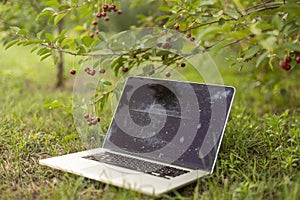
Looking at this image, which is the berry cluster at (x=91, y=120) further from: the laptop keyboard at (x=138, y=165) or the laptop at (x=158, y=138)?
the laptop keyboard at (x=138, y=165)

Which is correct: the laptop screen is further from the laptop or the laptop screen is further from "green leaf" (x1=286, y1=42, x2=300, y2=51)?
"green leaf" (x1=286, y1=42, x2=300, y2=51)

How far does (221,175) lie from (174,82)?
500mm

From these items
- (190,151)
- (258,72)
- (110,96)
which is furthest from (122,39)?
(258,72)

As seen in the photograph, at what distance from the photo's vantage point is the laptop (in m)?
1.46

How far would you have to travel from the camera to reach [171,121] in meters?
1.73

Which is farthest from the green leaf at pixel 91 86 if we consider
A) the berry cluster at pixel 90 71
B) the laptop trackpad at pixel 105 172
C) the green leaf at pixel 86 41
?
the laptop trackpad at pixel 105 172

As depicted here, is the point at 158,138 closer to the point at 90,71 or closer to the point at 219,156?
the point at 219,156

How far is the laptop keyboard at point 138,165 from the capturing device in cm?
148

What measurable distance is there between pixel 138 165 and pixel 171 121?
10.1 inches

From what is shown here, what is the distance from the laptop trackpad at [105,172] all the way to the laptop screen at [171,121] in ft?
0.62

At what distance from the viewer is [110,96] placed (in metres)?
2.01

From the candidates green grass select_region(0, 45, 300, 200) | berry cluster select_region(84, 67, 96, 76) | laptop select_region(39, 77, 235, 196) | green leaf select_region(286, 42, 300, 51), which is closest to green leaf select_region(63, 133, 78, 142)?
green grass select_region(0, 45, 300, 200)

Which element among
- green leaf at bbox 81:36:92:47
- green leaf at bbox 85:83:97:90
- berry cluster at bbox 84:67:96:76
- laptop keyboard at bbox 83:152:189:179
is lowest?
laptop keyboard at bbox 83:152:189:179

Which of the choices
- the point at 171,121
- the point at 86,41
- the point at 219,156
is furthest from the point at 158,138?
the point at 86,41
